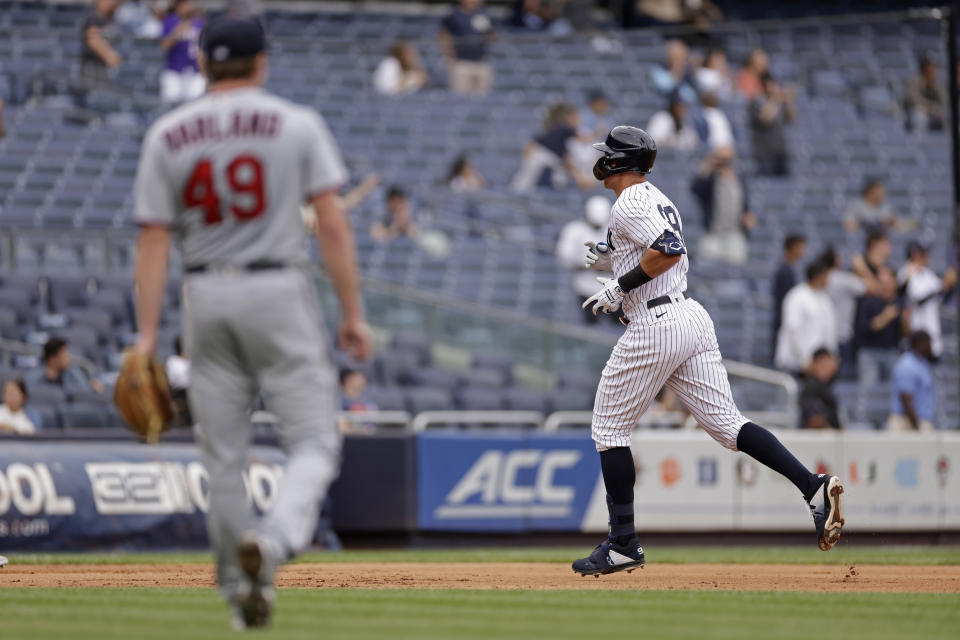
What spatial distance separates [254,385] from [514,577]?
3.32m

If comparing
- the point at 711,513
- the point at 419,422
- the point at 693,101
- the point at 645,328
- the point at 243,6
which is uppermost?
the point at 243,6

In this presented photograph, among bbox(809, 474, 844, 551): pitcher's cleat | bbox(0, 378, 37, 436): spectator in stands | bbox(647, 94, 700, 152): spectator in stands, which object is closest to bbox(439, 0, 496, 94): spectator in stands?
bbox(647, 94, 700, 152): spectator in stands

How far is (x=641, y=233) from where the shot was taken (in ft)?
25.1

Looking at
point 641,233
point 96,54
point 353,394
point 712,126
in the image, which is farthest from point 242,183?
point 712,126

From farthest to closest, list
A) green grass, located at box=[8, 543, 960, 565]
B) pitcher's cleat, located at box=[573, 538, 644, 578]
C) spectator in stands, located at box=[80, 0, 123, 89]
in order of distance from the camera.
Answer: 1. spectator in stands, located at box=[80, 0, 123, 89]
2. green grass, located at box=[8, 543, 960, 565]
3. pitcher's cleat, located at box=[573, 538, 644, 578]

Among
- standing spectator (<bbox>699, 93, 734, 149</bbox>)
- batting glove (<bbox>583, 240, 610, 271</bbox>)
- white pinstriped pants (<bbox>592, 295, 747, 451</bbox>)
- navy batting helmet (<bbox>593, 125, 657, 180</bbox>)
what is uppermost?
standing spectator (<bbox>699, 93, 734, 149</bbox>)

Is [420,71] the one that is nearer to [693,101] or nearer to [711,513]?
[693,101]

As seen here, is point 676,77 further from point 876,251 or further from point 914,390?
point 914,390

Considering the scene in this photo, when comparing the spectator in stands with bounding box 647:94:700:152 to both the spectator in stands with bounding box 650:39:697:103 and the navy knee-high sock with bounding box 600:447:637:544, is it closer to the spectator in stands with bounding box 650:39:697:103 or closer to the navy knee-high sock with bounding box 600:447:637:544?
the spectator in stands with bounding box 650:39:697:103

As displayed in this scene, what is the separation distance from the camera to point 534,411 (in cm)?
1500

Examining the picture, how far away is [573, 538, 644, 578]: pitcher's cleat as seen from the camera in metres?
7.84

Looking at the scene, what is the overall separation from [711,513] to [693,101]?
9383mm

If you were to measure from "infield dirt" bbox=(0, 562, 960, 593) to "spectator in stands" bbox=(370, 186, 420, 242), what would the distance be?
7.62 metres

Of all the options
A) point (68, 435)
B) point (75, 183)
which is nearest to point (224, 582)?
point (68, 435)
